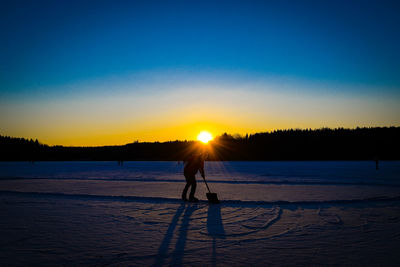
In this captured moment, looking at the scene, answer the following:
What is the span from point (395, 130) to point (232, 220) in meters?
89.6

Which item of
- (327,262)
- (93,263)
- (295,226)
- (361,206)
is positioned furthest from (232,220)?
(361,206)

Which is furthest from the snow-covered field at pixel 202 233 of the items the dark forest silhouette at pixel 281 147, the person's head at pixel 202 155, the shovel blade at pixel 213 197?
the dark forest silhouette at pixel 281 147

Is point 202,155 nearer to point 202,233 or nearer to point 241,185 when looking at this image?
point 202,233

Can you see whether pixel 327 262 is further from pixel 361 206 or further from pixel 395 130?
pixel 395 130

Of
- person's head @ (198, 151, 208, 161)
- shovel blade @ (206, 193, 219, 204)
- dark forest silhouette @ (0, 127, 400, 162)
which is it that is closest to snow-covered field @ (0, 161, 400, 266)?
shovel blade @ (206, 193, 219, 204)

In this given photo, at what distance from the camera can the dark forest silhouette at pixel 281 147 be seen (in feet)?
253

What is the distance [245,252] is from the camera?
13.2 ft

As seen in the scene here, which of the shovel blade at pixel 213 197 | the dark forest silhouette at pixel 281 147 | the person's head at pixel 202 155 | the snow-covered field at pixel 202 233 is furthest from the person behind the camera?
the dark forest silhouette at pixel 281 147

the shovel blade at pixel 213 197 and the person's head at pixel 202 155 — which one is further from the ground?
the person's head at pixel 202 155

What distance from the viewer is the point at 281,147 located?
295 ft

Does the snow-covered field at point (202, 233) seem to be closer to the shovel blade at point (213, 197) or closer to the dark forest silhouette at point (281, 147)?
the shovel blade at point (213, 197)

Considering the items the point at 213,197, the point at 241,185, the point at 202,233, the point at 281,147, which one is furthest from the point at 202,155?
the point at 281,147

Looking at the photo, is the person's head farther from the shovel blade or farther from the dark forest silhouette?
the dark forest silhouette

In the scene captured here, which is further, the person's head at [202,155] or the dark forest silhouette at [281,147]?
the dark forest silhouette at [281,147]
